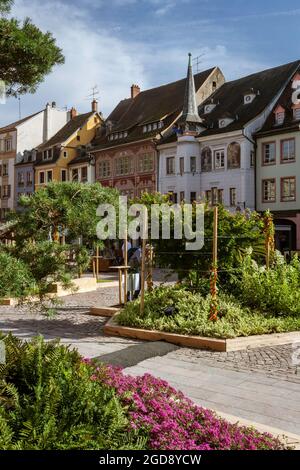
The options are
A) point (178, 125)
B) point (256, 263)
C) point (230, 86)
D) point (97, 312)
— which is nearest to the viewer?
point (256, 263)

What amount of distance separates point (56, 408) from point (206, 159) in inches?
1409

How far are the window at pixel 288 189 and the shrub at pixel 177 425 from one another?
30.4 m

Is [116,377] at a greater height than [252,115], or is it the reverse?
[252,115]

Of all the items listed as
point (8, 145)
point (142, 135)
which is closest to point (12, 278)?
point (142, 135)

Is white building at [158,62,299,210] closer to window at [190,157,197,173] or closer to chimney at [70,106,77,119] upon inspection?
window at [190,157,197,173]

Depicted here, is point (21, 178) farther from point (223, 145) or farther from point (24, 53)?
point (24, 53)

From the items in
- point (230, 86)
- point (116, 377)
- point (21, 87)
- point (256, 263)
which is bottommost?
point (116, 377)

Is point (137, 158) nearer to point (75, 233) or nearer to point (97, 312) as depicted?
point (97, 312)

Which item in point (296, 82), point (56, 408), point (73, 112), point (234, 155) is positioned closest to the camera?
point (56, 408)

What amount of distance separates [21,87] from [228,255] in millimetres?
7620

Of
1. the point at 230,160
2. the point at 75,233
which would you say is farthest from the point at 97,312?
the point at 230,160

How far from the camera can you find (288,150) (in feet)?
114

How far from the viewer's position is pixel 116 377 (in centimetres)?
547

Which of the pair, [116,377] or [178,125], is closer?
[116,377]
